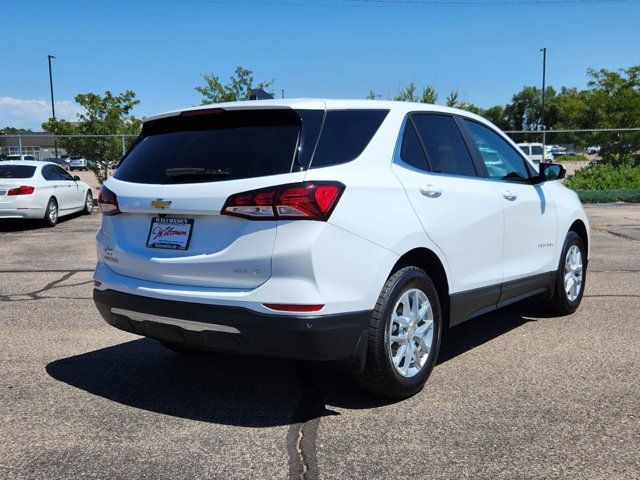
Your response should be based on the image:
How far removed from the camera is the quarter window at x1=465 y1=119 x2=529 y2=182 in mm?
5008

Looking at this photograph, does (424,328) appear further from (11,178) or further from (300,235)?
(11,178)

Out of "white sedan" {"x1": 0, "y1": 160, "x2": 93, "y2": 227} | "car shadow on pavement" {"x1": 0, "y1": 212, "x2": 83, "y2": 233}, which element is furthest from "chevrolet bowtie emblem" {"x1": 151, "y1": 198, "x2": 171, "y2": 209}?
"car shadow on pavement" {"x1": 0, "y1": 212, "x2": 83, "y2": 233}

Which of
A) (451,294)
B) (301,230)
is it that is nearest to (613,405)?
(451,294)

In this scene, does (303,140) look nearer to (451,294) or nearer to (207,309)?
(207,309)

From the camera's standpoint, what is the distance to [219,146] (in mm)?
3734

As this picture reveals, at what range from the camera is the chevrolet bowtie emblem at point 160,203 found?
367 cm

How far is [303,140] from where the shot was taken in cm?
353

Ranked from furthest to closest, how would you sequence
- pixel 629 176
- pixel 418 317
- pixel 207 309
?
pixel 629 176 < pixel 418 317 < pixel 207 309

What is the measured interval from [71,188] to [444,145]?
528 inches

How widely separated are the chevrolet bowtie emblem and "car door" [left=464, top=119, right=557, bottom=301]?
7.97ft

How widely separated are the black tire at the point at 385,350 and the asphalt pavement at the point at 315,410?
116 mm

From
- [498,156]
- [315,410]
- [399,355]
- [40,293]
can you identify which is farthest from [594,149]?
[315,410]

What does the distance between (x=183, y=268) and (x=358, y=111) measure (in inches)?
55.2

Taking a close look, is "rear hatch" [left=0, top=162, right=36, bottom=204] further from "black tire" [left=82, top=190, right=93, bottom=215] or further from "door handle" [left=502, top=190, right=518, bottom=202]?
"door handle" [left=502, top=190, right=518, bottom=202]
